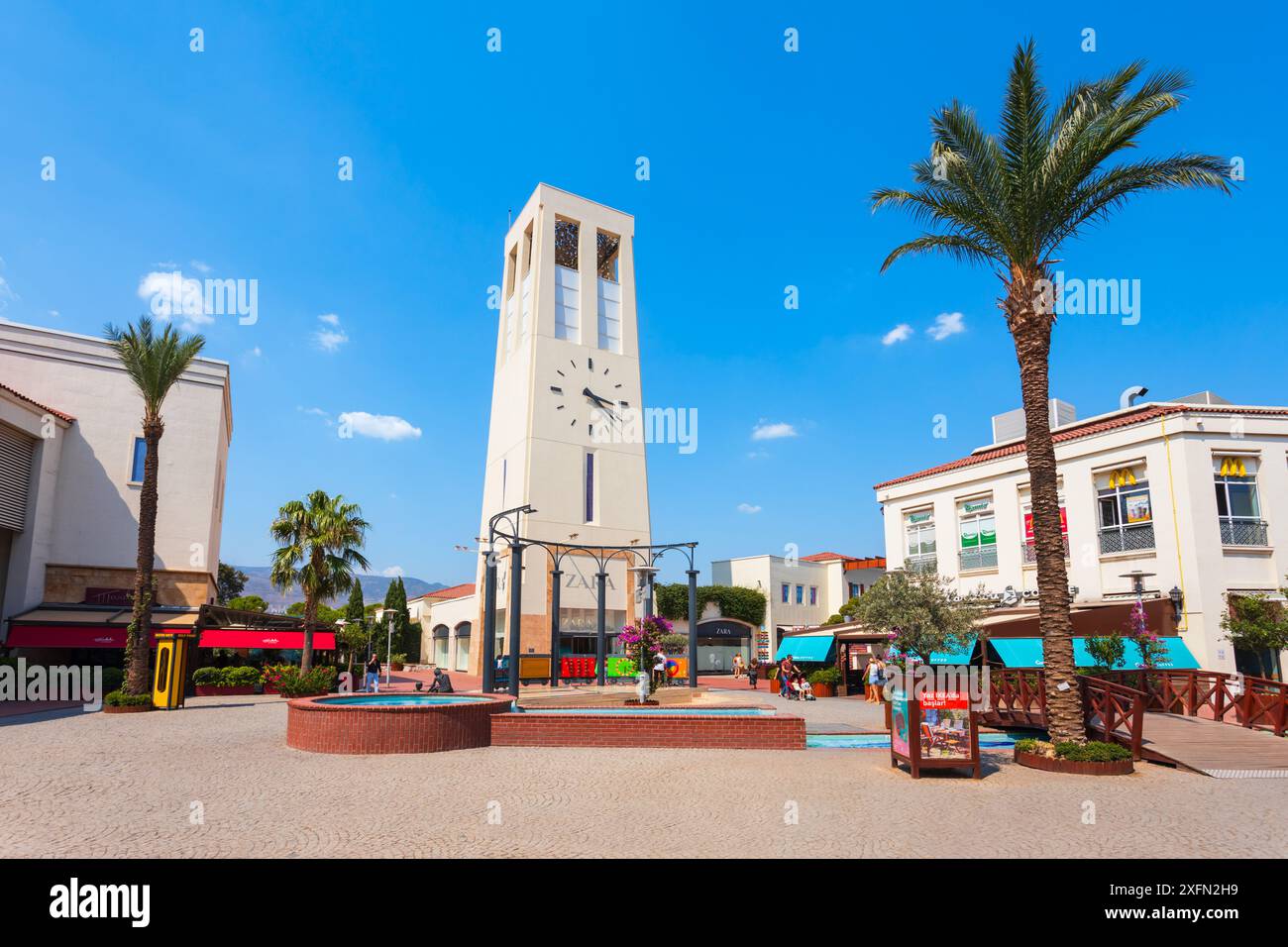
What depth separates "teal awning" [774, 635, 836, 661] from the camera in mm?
31000

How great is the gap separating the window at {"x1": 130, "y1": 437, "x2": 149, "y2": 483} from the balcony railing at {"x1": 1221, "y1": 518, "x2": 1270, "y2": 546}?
3842cm

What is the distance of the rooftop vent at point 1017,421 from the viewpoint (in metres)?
35.9

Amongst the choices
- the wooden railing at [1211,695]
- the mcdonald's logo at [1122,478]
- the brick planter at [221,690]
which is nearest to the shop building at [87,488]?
the brick planter at [221,690]

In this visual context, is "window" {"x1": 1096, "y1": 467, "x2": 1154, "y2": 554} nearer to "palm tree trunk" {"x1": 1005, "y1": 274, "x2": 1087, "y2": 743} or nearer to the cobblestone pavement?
"palm tree trunk" {"x1": 1005, "y1": 274, "x2": 1087, "y2": 743}

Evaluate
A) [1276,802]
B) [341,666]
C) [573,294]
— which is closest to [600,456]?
[573,294]

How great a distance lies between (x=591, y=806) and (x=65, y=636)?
83.4 feet

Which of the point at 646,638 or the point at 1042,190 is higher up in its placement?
the point at 1042,190

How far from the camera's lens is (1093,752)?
12664 mm

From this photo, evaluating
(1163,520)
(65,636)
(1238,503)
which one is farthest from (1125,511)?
(65,636)

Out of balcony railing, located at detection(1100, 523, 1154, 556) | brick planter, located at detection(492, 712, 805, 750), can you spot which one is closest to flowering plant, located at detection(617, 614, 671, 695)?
brick planter, located at detection(492, 712, 805, 750)

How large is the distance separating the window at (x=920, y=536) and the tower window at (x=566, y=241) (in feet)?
90.7

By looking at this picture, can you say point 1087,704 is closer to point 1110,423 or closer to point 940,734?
point 940,734

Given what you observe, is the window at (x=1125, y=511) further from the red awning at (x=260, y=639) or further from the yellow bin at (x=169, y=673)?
the red awning at (x=260, y=639)

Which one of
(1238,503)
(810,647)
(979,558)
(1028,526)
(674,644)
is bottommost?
(674,644)
